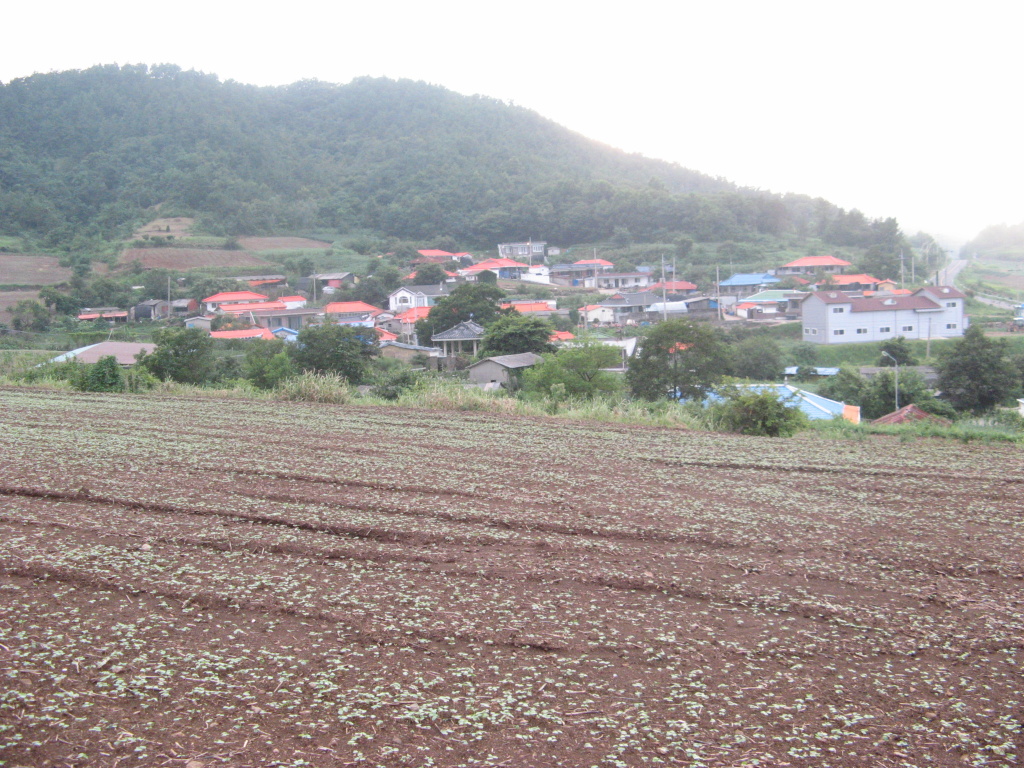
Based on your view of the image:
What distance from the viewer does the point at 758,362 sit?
111 ft

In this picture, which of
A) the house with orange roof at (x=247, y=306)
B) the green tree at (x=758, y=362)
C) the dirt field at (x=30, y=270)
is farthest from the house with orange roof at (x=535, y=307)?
the dirt field at (x=30, y=270)

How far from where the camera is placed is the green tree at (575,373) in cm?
1988

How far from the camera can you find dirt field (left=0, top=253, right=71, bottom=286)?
48406mm

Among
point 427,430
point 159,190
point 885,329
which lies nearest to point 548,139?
point 159,190

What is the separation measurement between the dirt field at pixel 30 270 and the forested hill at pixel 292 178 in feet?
21.4

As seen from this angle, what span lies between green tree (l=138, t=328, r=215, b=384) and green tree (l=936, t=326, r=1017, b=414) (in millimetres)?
22612

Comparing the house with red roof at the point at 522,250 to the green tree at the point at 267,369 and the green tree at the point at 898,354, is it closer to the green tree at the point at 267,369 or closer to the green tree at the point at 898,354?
the green tree at the point at 898,354

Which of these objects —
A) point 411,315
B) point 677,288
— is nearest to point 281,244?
point 411,315

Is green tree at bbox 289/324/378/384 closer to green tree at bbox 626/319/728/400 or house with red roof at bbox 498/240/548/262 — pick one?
green tree at bbox 626/319/728/400

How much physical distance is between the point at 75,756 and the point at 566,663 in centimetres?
213

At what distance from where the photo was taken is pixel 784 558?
560 cm

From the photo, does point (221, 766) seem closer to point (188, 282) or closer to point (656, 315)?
point (656, 315)

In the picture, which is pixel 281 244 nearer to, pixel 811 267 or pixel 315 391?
pixel 811 267

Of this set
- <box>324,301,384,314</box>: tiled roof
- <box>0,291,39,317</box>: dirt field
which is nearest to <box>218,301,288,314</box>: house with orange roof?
<box>324,301,384,314</box>: tiled roof
